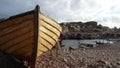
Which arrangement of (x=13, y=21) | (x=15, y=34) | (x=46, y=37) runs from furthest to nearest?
(x=46, y=37) < (x=15, y=34) < (x=13, y=21)

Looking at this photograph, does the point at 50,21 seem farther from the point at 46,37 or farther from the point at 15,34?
the point at 15,34

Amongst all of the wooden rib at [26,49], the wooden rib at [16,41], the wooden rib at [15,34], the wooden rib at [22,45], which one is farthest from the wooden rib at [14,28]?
the wooden rib at [26,49]

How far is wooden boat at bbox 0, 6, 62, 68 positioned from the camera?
37.9 feet

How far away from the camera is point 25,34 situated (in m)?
11.7

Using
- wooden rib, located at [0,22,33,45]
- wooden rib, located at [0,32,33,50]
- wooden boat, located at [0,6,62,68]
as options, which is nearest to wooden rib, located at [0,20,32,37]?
wooden boat, located at [0,6,62,68]

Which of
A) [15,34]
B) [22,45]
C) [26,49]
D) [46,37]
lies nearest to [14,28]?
[15,34]

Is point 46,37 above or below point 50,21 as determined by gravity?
below

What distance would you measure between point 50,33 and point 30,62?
1.61m

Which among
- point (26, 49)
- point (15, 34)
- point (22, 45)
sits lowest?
point (26, 49)

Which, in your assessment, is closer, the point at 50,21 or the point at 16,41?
the point at 16,41

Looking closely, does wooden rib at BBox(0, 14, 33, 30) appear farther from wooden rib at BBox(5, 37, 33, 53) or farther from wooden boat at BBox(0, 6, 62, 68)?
wooden rib at BBox(5, 37, 33, 53)

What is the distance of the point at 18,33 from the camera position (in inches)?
461

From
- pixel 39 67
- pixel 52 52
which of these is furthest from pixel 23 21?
pixel 52 52

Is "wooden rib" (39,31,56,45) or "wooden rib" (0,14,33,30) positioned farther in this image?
"wooden rib" (39,31,56,45)
